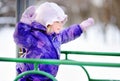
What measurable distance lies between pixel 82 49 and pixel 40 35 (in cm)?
163

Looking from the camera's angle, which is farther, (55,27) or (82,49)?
(82,49)

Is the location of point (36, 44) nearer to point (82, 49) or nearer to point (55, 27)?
point (55, 27)

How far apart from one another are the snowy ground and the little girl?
1.10 m

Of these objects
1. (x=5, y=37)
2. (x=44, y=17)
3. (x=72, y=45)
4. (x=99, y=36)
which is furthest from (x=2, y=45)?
(x=44, y=17)

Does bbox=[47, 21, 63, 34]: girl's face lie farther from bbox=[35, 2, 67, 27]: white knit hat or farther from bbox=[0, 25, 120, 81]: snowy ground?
bbox=[0, 25, 120, 81]: snowy ground

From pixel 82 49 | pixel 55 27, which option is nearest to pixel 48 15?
pixel 55 27

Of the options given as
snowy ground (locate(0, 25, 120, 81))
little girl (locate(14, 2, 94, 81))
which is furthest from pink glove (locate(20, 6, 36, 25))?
snowy ground (locate(0, 25, 120, 81))

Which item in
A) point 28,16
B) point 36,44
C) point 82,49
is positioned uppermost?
point 28,16

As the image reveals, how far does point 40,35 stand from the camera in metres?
1.41

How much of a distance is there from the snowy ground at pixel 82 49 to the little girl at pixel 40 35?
1.10m

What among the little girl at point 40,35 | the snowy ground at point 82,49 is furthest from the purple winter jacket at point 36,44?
the snowy ground at point 82,49

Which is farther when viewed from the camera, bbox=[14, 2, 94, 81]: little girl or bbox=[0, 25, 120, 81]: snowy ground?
bbox=[0, 25, 120, 81]: snowy ground

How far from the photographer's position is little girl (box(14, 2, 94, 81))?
1.37 metres

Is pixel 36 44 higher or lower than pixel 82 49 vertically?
higher
